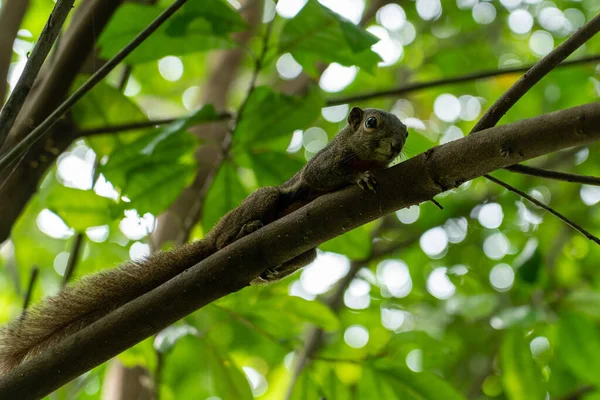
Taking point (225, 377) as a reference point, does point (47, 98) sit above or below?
above

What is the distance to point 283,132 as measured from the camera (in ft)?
→ 9.77

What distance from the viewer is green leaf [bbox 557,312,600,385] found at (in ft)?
10.5

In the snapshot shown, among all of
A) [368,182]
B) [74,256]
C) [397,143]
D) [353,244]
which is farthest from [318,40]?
[74,256]

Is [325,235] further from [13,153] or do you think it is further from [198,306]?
[13,153]

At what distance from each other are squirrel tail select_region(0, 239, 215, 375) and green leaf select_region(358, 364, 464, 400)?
36.8 inches

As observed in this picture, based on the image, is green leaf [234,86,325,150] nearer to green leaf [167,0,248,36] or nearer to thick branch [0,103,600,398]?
green leaf [167,0,248,36]

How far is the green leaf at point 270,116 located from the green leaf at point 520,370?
54.2 inches

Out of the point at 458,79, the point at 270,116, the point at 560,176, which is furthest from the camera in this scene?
the point at 458,79

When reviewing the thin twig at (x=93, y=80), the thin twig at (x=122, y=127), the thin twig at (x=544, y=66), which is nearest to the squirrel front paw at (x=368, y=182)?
the thin twig at (x=544, y=66)

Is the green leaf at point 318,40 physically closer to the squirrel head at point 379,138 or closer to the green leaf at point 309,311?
the squirrel head at point 379,138

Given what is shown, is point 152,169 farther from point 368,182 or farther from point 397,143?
point 368,182

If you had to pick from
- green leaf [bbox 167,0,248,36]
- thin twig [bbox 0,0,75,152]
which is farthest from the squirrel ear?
thin twig [bbox 0,0,75,152]

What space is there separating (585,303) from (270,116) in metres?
1.66

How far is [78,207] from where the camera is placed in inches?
122
